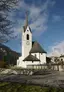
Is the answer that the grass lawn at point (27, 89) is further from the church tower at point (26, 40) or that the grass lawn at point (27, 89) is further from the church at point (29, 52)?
the church tower at point (26, 40)

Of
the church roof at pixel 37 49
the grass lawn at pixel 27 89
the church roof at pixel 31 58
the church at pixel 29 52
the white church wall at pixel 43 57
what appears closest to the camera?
the grass lawn at pixel 27 89

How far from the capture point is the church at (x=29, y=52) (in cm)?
8466

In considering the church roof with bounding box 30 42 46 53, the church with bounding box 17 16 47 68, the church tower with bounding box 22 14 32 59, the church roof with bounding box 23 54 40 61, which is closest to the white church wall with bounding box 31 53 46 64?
the church with bounding box 17 16 47 68

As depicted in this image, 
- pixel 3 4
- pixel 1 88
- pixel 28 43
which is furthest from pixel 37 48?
pixel 1 88

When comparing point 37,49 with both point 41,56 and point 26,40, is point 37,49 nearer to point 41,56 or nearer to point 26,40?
point 41,56

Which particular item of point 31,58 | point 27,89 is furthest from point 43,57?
point 27,89

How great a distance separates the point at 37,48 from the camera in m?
89.7

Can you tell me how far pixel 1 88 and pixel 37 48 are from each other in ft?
257

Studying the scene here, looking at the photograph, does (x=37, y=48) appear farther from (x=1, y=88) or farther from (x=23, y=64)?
(x=1, y=88)

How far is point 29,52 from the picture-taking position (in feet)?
294

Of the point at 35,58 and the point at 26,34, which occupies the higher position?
the point at 26,34

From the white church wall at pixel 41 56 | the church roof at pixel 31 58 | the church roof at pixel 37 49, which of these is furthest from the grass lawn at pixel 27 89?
the church roof at pixel 37 49

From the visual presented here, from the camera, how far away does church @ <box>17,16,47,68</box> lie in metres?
84.7

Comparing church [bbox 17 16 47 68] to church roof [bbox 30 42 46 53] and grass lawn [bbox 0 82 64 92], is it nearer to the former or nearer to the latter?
church roof [bbox 30 42 46 53]
